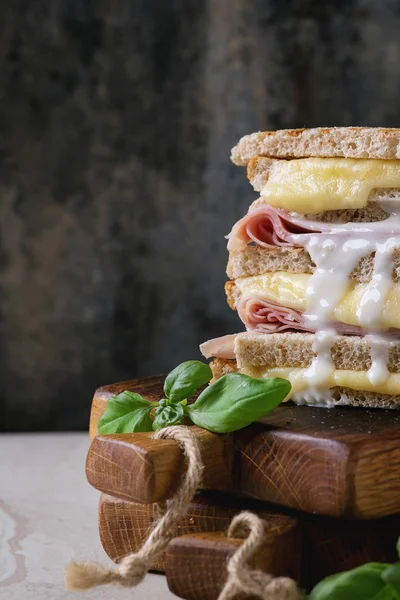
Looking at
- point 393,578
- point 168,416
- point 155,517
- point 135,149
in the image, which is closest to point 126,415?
point 168,416

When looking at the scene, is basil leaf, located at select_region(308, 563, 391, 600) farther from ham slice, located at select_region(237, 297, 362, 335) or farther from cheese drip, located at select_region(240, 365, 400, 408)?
ham slice, located at select_region(237, 297, 362, 335)

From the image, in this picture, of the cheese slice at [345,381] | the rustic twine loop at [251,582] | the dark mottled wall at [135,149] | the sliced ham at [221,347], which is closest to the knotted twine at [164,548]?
the rustic twine loop at [251,582]

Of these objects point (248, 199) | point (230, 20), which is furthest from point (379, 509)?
point (230, 20)

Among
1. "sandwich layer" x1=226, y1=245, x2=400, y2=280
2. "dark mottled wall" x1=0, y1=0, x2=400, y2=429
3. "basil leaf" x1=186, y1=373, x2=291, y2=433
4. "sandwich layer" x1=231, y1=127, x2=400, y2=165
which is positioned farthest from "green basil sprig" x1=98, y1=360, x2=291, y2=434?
"dark mottled wall" x1=0, y1=0, x2=400, y2=429

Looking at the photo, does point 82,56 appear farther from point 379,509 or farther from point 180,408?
point 379,509

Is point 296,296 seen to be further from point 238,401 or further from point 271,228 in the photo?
point 238,401

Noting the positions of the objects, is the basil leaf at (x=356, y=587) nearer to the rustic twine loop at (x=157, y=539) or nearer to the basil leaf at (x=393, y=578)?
the basil leaf at (x=393, y=578)

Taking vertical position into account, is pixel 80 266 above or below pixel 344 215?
below
